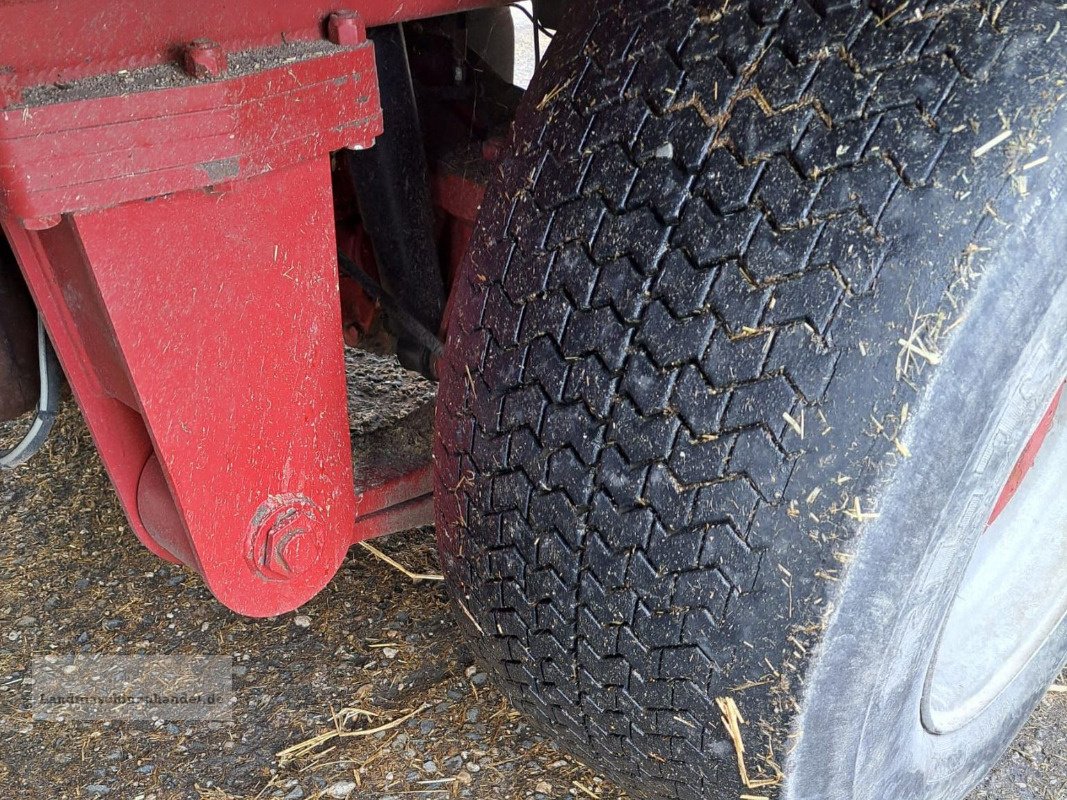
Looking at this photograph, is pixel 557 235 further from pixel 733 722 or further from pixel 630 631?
pixel 733 722

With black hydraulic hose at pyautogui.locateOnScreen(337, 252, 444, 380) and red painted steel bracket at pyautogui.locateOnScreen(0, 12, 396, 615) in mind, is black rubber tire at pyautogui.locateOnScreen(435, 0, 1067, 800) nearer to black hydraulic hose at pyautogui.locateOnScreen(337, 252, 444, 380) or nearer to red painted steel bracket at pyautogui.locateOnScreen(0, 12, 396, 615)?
red painted steel bracket at pyautogui.locateOnScreen(0, 12, 396, 615)

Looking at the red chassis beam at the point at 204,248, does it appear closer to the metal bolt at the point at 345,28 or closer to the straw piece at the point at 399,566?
the metal bolt at the point at 345,28

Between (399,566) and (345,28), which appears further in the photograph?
(399,566)

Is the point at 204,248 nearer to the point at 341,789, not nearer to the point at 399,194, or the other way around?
the point at 399,194

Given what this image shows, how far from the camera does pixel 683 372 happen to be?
1.19 metres

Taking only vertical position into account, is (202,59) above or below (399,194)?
above

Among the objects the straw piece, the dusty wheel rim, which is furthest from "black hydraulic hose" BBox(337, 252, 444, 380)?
the dusty wheel rim

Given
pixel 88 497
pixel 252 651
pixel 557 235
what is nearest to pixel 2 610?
pixel 88 497

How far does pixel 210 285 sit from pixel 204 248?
0.05 metres

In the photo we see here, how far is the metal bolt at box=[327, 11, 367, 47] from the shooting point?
1.29m

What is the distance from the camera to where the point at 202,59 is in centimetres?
116

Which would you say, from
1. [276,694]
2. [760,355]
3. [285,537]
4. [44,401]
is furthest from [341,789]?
[760,355]

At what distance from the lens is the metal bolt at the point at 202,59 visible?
3.78 feet

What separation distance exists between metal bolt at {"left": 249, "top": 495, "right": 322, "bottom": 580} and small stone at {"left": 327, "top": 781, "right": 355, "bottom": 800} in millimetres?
459
